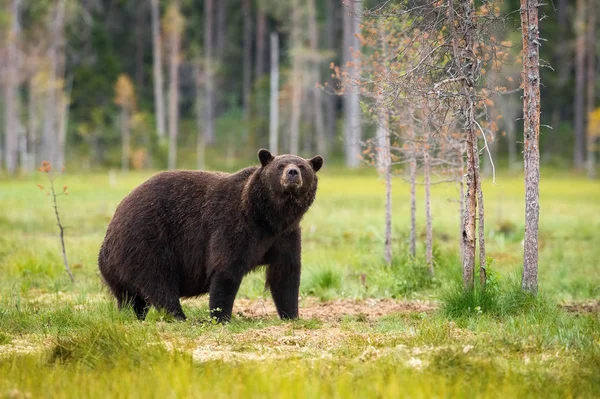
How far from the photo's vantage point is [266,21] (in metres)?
69.8

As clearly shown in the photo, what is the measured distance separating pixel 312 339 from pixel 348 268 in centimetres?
655

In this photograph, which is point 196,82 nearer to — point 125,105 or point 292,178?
point 125,105

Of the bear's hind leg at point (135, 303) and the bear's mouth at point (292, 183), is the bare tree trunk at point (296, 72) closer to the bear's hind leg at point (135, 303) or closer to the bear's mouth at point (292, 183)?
the bear's hind leg at point (135, 303)

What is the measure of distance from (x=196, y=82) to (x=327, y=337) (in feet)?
199

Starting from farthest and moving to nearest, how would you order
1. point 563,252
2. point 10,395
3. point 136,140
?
point 136,140 < point 563,252 < point 10,395

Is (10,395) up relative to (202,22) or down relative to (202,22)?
down

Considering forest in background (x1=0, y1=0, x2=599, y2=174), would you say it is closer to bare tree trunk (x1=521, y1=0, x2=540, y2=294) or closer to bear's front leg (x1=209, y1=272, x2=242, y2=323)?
bare tree trunk (x1=521, y1=0, x2=540, y2=294)

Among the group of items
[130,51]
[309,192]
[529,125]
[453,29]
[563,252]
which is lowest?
[563,252]

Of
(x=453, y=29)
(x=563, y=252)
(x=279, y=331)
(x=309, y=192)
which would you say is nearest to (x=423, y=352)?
(x=279, y=331)

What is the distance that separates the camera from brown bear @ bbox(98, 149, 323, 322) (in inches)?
375

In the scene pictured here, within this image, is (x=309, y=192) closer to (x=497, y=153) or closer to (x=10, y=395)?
(x=10, y=395)

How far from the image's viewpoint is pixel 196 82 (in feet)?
220

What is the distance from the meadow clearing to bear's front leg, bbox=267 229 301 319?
23 centimetres

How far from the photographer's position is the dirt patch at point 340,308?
1038 centimetres
